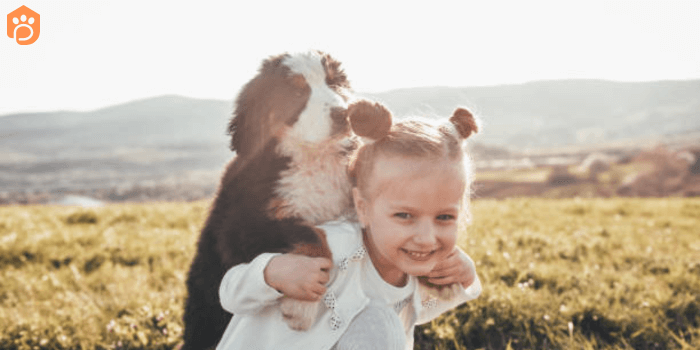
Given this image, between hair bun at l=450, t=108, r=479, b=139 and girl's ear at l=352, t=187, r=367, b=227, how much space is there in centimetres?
46

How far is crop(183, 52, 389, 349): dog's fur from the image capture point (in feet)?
6.03

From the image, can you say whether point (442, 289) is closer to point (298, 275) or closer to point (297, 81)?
point (298, 275)

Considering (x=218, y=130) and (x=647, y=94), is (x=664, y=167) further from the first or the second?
(x=647, y=94)

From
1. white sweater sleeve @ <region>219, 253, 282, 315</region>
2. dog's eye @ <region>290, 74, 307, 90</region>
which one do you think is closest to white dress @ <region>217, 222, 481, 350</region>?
white sweater sleeve @ <region>219, 253, 282, 315</region>

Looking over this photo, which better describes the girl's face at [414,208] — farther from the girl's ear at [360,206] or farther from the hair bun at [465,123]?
the hair bun at [465,123]

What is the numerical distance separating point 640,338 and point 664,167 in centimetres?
1515

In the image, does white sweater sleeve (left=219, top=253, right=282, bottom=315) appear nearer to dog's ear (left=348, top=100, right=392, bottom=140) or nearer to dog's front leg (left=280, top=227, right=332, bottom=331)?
dog's front leg (left=280, top=227, right=332, bottom=331)

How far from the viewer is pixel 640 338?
3.15 meters

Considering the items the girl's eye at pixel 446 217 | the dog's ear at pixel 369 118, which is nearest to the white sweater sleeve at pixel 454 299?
the girl's eye at pixel 446 217

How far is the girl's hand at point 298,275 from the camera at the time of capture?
65.8 inches

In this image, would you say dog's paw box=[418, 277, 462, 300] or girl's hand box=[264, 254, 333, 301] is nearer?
girl's hand box=[264, 254, 333, 301]

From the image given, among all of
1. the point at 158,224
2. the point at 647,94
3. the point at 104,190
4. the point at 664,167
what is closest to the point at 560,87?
the point at 647,94

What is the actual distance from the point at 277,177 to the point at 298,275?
17.5 inches

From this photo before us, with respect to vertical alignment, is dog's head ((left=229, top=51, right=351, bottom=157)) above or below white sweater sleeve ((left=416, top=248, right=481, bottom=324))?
above
